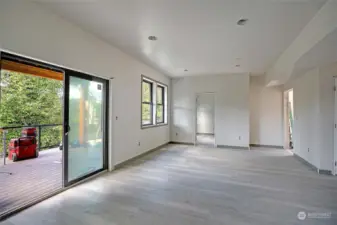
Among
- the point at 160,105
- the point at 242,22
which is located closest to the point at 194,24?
the point at 242,22

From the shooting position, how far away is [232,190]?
10.6 ft

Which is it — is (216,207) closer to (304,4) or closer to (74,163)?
(74,163)

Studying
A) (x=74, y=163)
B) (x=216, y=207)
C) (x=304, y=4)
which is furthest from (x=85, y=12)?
(x=216, y=207)

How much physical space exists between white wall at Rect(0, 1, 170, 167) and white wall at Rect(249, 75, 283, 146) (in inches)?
146

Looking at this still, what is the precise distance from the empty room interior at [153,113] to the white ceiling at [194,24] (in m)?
0.03

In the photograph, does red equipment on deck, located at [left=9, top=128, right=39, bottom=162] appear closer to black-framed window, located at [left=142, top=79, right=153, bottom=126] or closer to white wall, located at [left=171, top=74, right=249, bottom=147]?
black-framed window, located at [left=142, top=79, right=153, bottom=126]

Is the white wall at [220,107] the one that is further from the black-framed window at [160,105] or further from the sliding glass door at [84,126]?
the sliding glass door at [84,126]

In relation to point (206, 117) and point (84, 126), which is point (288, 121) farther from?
point (84, 126)

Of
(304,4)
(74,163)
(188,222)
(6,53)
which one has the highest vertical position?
(304,4)

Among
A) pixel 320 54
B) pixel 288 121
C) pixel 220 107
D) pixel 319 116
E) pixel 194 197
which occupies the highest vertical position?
pixel 320 54

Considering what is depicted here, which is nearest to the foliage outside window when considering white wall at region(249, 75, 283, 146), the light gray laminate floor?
the light gray laminate floor

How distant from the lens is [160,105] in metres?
7.36

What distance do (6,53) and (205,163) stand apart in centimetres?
435

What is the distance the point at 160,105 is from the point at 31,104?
4.59 metres
